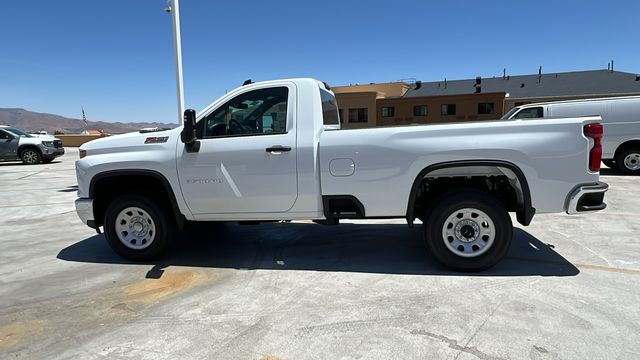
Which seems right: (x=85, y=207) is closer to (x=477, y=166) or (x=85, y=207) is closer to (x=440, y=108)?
(x=477, y=166)

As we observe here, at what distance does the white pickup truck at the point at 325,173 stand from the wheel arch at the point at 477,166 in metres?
0.01

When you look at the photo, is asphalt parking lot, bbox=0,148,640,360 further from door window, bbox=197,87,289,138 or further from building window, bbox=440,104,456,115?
building window, bbox=440,104,456,115

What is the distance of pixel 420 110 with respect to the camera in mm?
49344

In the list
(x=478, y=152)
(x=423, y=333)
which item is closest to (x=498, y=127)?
(x=478, y=152)

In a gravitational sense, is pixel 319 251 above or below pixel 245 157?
below

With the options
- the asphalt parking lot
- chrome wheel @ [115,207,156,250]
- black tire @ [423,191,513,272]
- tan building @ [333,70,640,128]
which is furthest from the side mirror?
tan building @ [333,70,640,128]

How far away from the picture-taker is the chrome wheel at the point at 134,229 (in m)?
5.05

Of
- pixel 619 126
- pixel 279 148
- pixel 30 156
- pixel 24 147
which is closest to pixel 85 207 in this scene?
pixel 279 148

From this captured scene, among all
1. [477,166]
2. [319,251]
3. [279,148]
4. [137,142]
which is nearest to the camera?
[477,166]

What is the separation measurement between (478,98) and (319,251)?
46.0 m

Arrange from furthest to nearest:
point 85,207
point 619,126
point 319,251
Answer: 1. point 619,126
2. point 319,251
3. point 85,207

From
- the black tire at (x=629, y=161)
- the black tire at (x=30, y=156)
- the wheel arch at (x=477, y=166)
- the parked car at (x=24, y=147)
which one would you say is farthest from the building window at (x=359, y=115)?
the wheel arch at (x=477, y=166)

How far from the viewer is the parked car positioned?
19484 millimetres

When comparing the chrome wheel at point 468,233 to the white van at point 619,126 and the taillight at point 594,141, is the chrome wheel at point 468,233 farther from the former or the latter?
the white van at point 619,126
